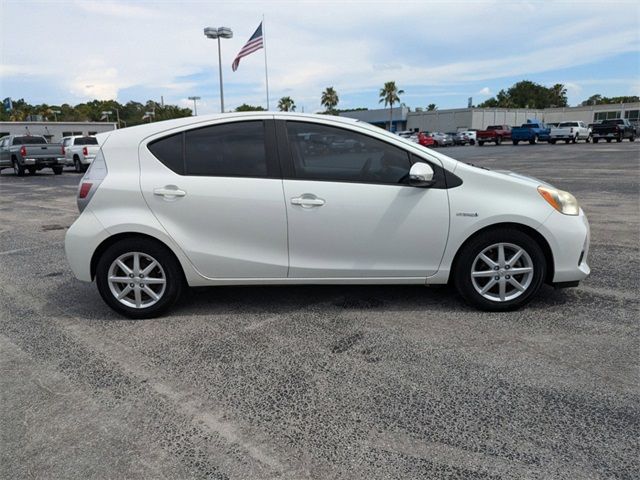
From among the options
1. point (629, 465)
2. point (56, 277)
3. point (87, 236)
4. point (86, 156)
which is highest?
point (86, 156)

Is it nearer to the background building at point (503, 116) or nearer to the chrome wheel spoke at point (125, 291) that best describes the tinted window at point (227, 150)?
the chrome wheel spoke at point (125, 291)

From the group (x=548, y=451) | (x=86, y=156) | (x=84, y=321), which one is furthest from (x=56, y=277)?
(x=86, y=156)

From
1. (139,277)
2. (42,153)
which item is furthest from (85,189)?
(42,153)

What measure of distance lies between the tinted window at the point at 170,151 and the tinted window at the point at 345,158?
93 centimetres

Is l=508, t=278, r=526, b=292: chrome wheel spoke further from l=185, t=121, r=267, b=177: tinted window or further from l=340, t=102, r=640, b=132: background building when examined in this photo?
l=340, t=102, r=640, b=132: background building

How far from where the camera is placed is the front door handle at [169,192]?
4.09m

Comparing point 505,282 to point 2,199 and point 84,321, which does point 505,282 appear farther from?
point 2,199

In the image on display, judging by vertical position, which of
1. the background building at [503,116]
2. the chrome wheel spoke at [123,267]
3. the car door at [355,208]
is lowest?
the chrome wheel spoke at [123,267]

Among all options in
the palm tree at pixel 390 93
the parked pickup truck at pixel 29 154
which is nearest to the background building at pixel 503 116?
the palm tree at pixel 390 93

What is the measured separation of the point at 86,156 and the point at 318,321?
22.3 meters

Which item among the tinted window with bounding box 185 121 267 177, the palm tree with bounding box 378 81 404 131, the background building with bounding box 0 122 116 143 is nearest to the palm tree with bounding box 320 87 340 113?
the palm tree with bounding box 378 81 404 131

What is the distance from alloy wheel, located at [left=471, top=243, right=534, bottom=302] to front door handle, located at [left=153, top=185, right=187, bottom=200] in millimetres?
2478

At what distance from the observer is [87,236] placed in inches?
163

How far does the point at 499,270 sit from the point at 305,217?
1.65m
